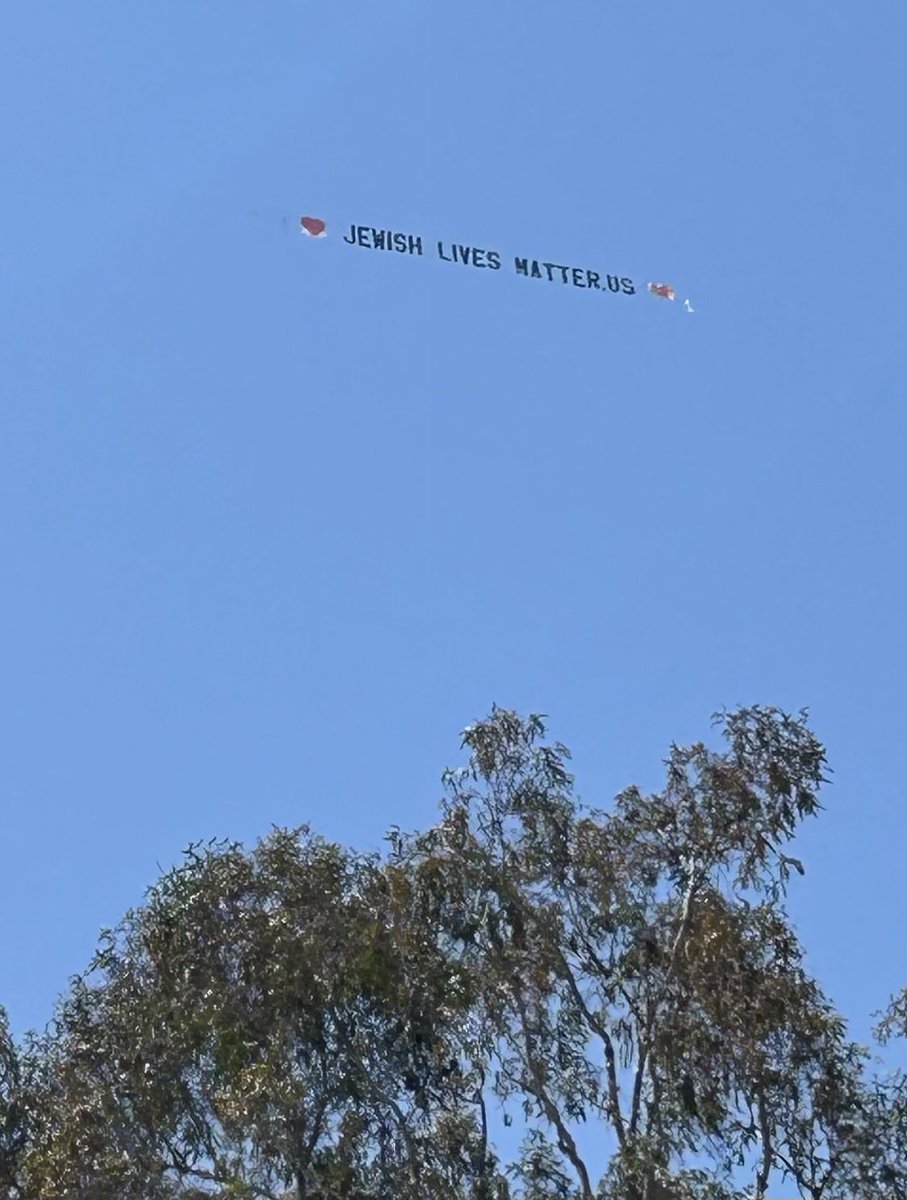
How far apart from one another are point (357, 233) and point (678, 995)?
46.2 ft

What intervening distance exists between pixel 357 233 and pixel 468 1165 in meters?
15.5

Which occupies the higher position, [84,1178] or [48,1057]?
[48,1057]

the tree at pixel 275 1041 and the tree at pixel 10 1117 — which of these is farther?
the tree at pixel 10 1117

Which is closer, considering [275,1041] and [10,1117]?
[275,1041]

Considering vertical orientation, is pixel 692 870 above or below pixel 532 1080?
above

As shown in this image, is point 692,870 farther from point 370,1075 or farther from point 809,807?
point 370,1075

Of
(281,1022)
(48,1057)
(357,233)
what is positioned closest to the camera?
(281,1022)

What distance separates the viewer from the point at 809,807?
2781 cm

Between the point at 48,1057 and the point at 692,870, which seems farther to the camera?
the point at 48,1057

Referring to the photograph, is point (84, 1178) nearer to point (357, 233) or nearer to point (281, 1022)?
point (281, 1022)

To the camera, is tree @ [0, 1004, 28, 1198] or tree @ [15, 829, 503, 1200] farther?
tree @ [0, 1004, 28, 1198]

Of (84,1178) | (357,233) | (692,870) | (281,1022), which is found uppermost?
(357,233)

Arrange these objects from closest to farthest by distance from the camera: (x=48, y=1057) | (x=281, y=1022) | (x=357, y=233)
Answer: (x=281, y=1022) < (x=48, y=1057) < (x=357, y=233)

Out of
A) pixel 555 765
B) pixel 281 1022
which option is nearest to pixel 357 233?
pixel 555 765
